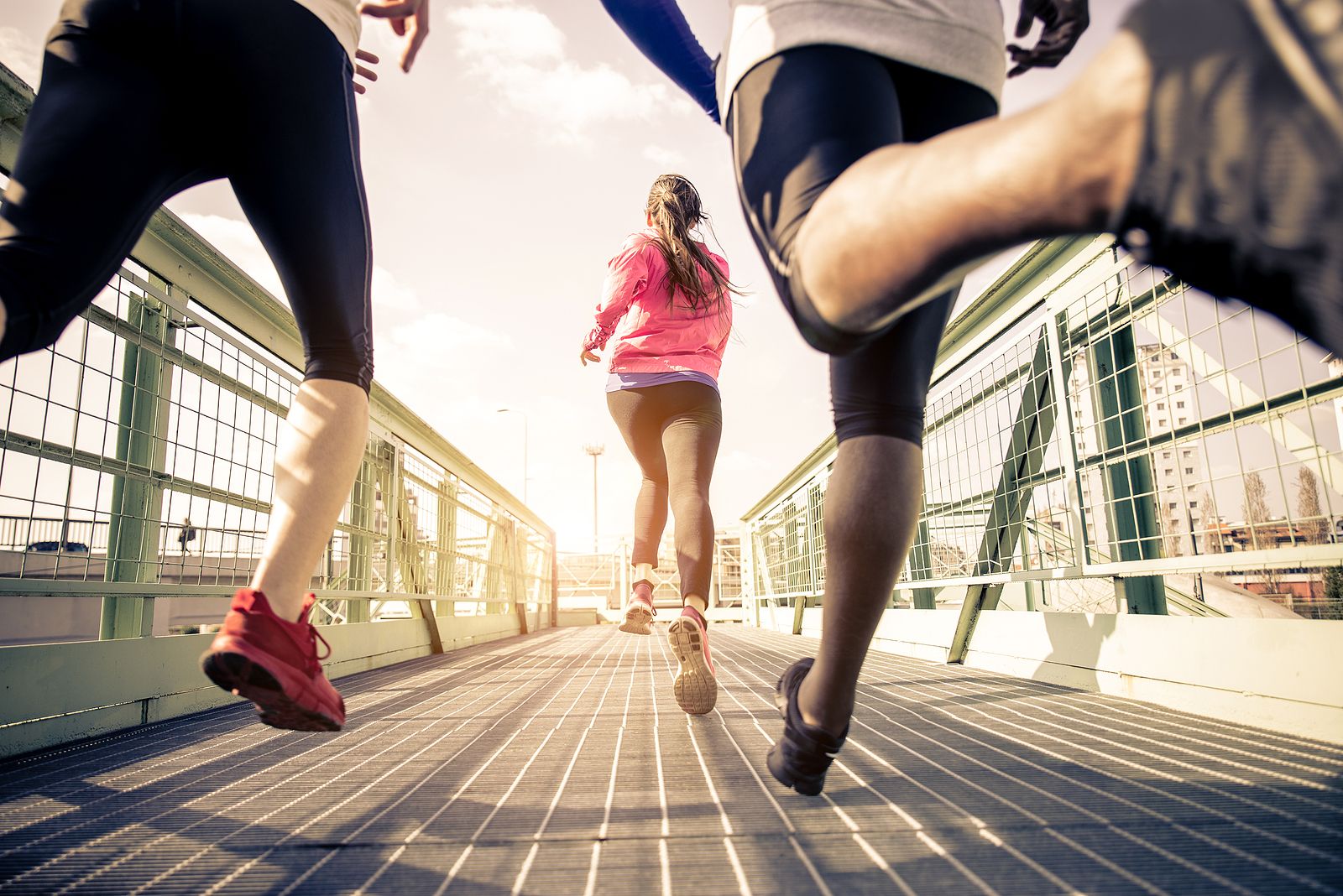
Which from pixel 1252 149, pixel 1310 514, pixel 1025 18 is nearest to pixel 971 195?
pixel 1252 149

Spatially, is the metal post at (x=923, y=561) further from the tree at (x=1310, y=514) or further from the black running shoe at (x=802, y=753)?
the black running shoe at (x=802, y=753)

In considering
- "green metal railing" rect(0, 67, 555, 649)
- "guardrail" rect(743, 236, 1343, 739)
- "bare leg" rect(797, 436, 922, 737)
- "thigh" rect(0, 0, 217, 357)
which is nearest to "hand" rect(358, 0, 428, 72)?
"thigh" rect(0, 0, 217, 357)

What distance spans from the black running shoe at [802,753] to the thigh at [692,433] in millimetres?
1276

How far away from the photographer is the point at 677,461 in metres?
2.42

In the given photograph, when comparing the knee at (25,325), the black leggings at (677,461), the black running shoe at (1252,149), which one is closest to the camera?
the black running shoe at (1252,149)

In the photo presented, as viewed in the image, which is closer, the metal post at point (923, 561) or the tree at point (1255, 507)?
the tree at point (1255, 507)

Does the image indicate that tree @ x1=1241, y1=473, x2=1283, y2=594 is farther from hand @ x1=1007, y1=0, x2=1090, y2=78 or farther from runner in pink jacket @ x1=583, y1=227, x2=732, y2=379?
runner in pink jacket @ x1=583, y1=227, x2=732, y2=379

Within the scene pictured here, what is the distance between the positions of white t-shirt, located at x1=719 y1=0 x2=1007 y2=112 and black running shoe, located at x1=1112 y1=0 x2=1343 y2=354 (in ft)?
1.56

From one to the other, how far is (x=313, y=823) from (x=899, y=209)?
112 cm

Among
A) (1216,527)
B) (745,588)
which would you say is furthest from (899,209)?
(745,588)

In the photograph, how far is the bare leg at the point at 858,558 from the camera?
1.05 m

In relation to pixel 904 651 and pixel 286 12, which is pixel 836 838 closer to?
pixel 286 12

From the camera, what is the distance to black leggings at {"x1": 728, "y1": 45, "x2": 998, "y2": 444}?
78 centimetres

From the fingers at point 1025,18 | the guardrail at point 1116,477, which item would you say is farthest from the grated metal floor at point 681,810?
the fingers at point 1025,18
